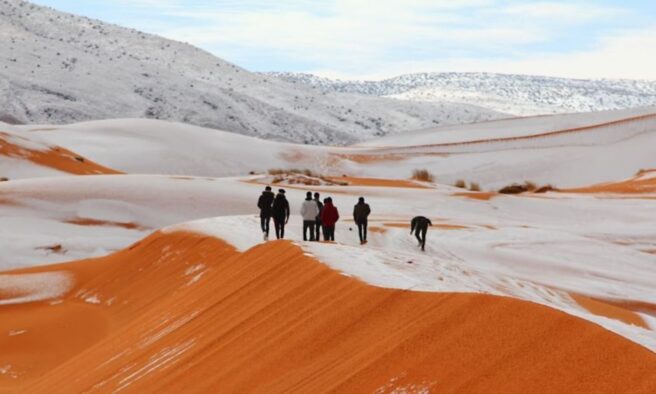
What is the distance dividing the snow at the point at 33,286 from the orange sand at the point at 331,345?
4501 millimetres

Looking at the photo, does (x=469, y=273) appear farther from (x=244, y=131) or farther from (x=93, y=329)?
(x=244, y=131)

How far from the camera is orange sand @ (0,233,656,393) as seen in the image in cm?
558

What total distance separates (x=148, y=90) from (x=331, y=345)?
94.7m

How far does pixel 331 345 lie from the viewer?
23.0ft

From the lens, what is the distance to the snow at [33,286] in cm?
1700

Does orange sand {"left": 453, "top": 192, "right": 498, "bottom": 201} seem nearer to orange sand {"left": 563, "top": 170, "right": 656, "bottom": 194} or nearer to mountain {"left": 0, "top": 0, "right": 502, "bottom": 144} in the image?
orange sand {"left": 563, "top": 170, "right": 656, "bottom": 194}

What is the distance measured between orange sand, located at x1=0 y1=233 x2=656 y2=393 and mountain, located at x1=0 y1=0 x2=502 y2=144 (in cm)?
7181

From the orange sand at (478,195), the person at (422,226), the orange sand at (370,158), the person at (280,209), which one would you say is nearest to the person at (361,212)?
the person at (422,226)

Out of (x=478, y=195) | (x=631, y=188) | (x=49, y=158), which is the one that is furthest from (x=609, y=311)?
(x=49, y=158)

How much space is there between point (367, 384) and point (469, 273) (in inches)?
274

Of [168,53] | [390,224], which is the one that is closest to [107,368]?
[390,224]

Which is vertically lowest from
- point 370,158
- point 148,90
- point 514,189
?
point 514,189

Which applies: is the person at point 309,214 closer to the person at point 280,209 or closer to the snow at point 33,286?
the person at point 280,209

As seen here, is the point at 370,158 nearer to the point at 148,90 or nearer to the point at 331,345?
the point at 148,90
